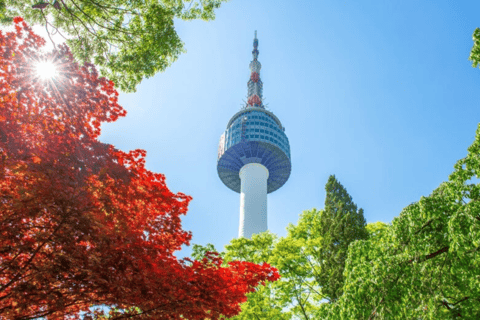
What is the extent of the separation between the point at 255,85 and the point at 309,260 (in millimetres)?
61993

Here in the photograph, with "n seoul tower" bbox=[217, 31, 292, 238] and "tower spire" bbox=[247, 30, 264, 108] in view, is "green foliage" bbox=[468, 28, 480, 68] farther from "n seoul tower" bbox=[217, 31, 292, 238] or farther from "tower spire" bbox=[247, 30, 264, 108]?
"tower spire" bbox=[247, 30, 264, 108]

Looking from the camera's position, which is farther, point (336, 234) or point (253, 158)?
point (253, 158)

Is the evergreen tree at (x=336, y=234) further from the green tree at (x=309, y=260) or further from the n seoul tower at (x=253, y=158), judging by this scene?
the n seoul tower at (x=253, y=158)

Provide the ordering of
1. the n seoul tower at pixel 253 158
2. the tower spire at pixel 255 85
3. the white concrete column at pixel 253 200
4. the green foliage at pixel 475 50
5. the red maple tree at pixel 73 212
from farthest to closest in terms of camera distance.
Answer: the tower spire at pixel 255 85 → the n seoul tower at pixel 253 158 → the white concrete column at pixel 253 200 → the red maple tree at pixel 73 212 → the green foliage at pixel 475 50

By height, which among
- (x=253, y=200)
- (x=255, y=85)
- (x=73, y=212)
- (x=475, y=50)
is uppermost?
(x=255, y=85)

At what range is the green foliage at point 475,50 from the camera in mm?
6265

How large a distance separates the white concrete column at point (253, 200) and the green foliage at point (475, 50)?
50487mm

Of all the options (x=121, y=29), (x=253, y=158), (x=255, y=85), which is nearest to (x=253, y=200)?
(x=253, y=158)

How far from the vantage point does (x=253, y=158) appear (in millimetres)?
63406

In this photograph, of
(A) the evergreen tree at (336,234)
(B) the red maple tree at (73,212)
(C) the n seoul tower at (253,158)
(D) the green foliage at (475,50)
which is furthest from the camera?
(C) the n seoul tower at (253,158)

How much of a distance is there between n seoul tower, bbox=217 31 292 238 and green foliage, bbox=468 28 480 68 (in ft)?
167

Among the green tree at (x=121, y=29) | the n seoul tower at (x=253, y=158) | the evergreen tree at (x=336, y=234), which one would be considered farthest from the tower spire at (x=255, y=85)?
the green tree at (x=121, y=29)

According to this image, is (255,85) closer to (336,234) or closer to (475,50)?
(336,234)

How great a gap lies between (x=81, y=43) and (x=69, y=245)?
261 inches
